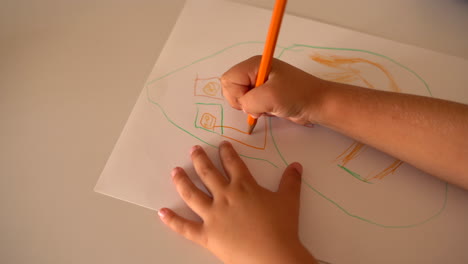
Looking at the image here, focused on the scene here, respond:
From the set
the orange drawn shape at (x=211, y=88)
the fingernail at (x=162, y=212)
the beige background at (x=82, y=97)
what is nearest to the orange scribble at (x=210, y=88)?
the orange drawn shape at (x=211, y=88)

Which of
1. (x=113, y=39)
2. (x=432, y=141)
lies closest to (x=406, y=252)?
(x=432, y=141)

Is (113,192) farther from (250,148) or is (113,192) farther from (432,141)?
(432,141)

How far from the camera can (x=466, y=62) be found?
60 centimetres

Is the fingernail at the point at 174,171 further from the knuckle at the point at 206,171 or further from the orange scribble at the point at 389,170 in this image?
the orange scribble at the point at 389,170

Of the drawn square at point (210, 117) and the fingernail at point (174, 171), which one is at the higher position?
the drawn square at point (210, 117)

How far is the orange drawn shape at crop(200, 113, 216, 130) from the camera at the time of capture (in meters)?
0.52

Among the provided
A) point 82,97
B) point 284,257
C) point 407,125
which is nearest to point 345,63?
point 407,125

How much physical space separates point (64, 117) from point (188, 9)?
0.32m

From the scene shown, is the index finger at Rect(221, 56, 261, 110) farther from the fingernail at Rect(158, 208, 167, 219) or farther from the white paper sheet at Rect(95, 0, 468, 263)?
the fingernail at Rect(158, 208, 167, 219)

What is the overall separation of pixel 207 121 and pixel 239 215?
18 cm

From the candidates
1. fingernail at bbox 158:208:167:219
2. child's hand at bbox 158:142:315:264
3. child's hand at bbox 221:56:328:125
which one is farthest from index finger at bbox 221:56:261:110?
fingernail at bbox 158:208:167:219

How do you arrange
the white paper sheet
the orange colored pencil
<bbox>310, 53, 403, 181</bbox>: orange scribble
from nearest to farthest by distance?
the orange colored pencil → the white paper sheet → <bbox>310, 53, 403, 181</bbox>: orange scribble

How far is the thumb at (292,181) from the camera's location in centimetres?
46

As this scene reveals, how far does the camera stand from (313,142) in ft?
1.72
